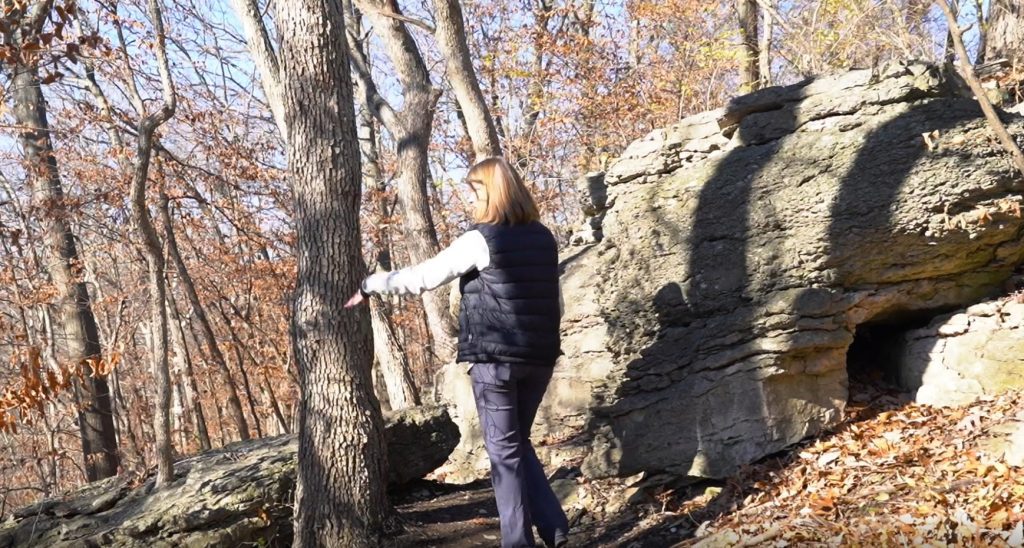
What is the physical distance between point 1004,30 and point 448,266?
22.4 feet

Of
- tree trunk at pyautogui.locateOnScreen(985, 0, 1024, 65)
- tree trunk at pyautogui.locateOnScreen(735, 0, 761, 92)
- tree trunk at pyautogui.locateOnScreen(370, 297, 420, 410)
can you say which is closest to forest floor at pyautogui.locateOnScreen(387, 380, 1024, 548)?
tree trunk at pyautogui.locateOnScreen(985, 0, 1024, 65)

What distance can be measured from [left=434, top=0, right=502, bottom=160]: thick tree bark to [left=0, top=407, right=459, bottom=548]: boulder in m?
4.47

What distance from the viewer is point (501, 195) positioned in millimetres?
4434

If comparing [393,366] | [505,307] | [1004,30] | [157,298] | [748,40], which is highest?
[748,40]

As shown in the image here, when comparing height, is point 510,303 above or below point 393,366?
below

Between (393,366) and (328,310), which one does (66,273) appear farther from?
(328,310)

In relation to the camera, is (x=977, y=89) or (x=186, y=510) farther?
(x=186, y=510)

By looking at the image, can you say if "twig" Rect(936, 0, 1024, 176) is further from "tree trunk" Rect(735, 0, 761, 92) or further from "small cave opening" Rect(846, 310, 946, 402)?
"tree trunk" Rect(735, 0, 761, 92)

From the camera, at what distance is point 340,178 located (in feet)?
17.0

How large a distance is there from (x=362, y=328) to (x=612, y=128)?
12478mm

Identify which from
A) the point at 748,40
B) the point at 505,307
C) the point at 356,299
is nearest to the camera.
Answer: the point at 505,307

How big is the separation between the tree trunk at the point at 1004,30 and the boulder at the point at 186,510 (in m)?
7.45

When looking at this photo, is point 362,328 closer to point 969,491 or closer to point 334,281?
point 334,281

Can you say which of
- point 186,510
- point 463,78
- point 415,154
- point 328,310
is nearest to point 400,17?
point 463,78
